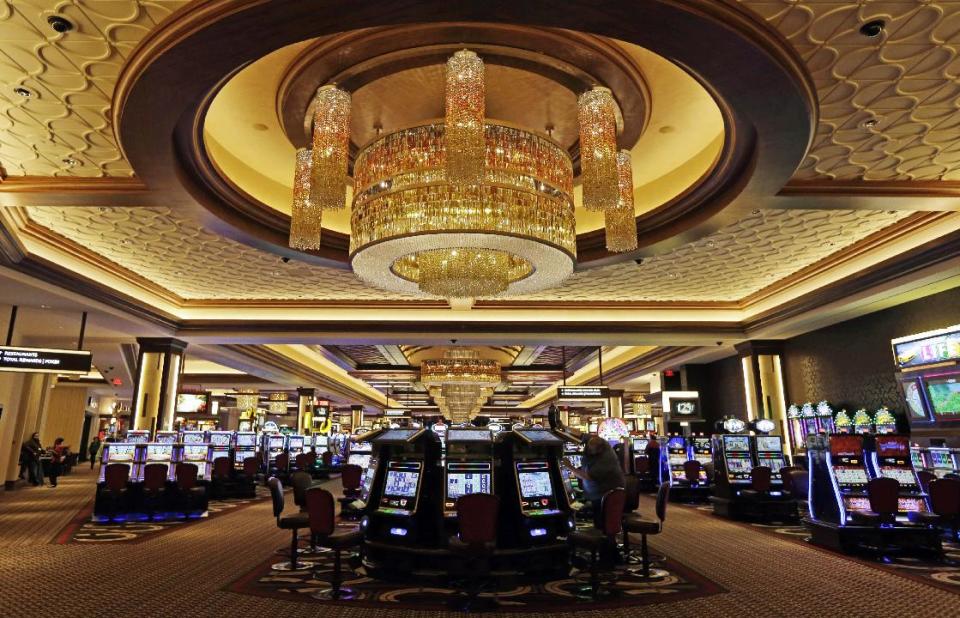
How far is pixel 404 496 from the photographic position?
497cm

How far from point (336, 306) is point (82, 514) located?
183 inches

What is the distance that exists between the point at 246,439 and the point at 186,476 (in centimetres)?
484

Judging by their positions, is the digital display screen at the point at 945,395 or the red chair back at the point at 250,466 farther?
the red chair back at the point at 250,466

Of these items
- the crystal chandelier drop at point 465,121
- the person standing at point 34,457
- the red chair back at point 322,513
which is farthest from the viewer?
the person standing at point 34,457

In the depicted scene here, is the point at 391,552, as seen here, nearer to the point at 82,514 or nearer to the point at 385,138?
the point at 385,138

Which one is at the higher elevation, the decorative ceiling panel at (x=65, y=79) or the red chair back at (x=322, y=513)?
the decorative ceiling panel at (x=65, y=79)

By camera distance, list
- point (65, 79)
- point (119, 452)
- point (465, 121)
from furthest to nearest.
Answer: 1. point (119, 452)
2. point (65, 79)
3. point (465, 121)

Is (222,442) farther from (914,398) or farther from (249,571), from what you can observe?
(914,398)

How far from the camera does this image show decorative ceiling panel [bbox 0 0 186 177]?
3.07 m

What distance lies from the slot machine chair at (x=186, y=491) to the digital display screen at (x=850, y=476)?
7.81 meters

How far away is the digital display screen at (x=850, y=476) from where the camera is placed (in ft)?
19.6

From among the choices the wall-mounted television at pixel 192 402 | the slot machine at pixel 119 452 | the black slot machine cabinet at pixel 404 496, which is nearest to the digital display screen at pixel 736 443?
the black slot machine cabinet at pixel 404 496

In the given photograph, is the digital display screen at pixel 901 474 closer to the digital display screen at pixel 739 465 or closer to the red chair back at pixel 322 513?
the digital display screen at pixel 739 465

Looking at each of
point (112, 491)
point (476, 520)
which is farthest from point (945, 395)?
point (112, 491)
